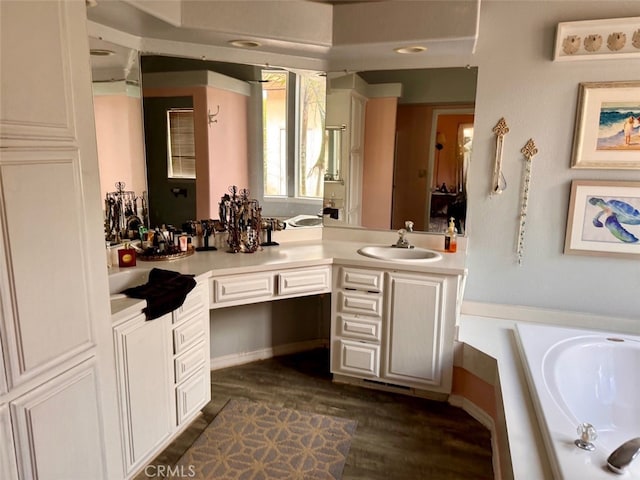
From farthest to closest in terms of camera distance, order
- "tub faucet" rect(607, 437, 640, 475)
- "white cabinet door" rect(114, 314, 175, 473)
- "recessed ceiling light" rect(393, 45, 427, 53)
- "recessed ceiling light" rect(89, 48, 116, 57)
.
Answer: "recessed ceiling light" rect(393, 45, 427, 53), "recessed ceiling light" rect(89, 48, 116, 57), "white cabinet door" rect(114, 314, 175, 473), "tub faucet" rect(607, 437, 640, 475)

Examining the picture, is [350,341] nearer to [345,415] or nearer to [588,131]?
[345,415]

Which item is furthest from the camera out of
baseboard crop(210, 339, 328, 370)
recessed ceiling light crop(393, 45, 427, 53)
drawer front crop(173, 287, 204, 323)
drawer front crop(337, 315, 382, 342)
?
baseboard crop(210, 339, 328, 370)

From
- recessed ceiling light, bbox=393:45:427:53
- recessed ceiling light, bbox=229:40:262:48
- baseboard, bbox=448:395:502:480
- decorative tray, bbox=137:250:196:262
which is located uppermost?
recessed ceiling light, bbox=229:40:262:48

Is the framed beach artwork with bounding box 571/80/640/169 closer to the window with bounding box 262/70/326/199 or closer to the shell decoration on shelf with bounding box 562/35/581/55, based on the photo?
the shell decoration on shelf with bounding box 562/35/581/55

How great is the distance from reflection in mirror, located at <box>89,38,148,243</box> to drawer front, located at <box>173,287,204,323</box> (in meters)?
0.61

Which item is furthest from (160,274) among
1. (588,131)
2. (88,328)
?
(588,131)

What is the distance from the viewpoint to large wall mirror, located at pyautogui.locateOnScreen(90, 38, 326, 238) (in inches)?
96.9

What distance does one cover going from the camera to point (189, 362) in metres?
2.23

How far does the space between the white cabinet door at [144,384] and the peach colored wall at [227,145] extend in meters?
1.08

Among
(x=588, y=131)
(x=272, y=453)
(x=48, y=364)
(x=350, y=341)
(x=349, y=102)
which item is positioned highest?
(x=349, y=102)

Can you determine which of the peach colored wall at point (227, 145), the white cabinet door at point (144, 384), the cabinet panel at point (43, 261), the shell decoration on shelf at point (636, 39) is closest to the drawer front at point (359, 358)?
the white cabinet door at point (144, 384)

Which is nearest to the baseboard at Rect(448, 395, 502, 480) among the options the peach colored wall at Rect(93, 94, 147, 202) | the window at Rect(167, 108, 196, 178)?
the window at Rect(167, 108, 196, 178)

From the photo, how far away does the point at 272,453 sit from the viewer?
2199 mm

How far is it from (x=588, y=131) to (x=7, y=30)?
9.04ft
